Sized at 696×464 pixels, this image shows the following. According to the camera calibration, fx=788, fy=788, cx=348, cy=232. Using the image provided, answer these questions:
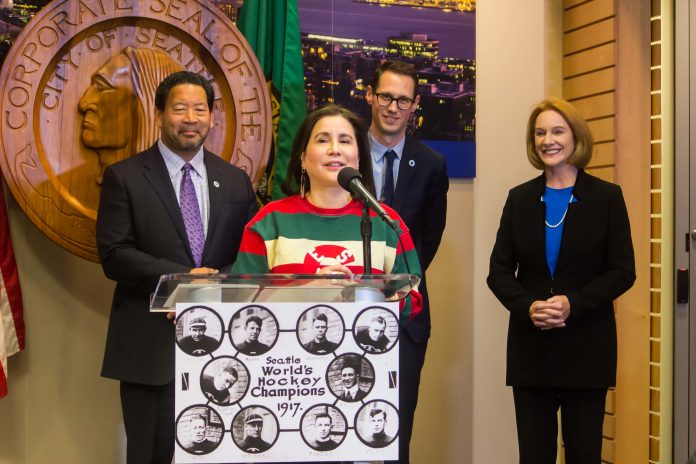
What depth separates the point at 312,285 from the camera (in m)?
1.62

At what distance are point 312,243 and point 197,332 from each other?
691 mm

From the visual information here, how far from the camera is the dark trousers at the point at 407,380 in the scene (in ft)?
9.67

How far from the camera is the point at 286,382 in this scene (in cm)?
151

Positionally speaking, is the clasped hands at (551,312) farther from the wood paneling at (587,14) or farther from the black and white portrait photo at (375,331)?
the wood paneling at (587,14)

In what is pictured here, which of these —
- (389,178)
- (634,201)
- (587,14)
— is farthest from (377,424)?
(587,14)

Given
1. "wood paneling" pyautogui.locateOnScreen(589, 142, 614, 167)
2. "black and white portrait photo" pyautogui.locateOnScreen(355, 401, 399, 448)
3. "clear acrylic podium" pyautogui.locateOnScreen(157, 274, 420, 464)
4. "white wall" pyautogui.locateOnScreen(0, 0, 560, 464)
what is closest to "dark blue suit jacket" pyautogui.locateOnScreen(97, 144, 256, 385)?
"clear acrylic podium" pyautogui.locateOnScreen(157, 274, 420, 464)

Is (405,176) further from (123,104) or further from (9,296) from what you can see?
(9,296)

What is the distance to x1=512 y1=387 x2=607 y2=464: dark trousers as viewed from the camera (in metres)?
2.65

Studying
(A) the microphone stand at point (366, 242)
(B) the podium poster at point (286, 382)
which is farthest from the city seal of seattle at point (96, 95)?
(B) the podium poster at point (286, 382)

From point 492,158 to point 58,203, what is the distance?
1979 millimetres

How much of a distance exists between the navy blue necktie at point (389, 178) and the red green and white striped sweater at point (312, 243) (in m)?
0.69

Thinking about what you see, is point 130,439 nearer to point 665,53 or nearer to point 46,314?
point 46,314

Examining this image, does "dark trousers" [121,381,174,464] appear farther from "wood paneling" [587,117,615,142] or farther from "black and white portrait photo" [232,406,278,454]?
"wood paneling" [587,117,615,142]

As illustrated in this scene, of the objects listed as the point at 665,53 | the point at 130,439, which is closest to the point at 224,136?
the point at 130,439
